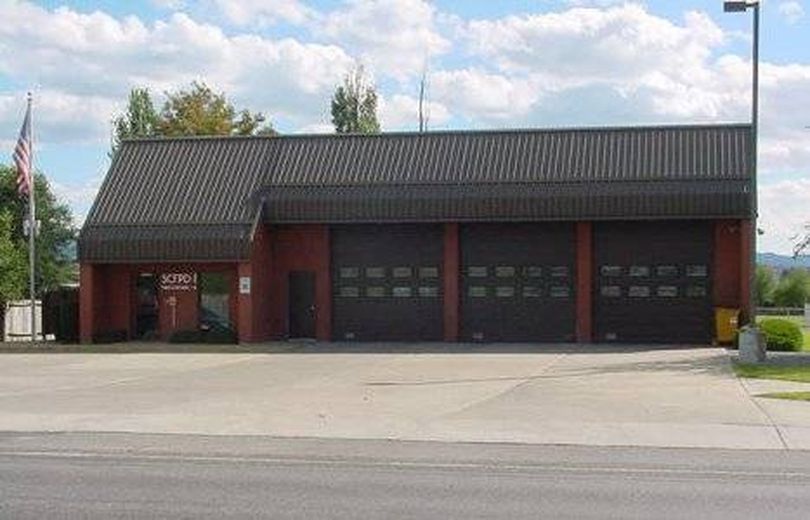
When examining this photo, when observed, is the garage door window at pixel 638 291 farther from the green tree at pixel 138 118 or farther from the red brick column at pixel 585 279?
the green tree at pixel 138 118

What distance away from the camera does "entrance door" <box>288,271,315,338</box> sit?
3544 cm

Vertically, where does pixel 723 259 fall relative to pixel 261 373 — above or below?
above

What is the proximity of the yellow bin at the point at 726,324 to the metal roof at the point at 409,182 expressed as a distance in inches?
102

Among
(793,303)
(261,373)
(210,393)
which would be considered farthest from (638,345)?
(793,303)

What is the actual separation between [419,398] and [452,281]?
14.7 meters

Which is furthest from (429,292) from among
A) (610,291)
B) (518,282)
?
(610,291)

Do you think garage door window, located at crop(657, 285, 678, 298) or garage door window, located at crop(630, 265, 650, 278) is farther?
garage door window, located at crop(630, 265, 650, 278)

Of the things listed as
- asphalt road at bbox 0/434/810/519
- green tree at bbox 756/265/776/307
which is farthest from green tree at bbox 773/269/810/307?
asphalt road at bbox 0/434/810/519

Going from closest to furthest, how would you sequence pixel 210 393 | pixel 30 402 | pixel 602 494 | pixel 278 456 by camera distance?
Result: pixel 602 494 → pixel 278 456 → pixel 30 402 → pixel 210 393

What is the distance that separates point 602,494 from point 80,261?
27268 mm

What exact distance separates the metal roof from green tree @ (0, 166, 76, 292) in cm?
2597

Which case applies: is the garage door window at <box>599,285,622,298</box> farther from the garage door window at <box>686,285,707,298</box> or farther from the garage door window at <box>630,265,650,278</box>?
the garage door window at <box>686,285,707,298</box>

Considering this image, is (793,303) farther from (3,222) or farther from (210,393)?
(210,393)

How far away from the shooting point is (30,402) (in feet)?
64.6
